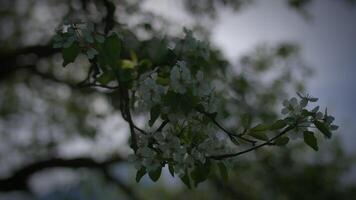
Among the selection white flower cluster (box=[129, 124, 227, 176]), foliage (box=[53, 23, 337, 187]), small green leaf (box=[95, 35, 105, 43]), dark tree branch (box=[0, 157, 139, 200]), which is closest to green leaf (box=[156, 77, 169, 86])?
foliage (box=[53, 23, 337, 187])

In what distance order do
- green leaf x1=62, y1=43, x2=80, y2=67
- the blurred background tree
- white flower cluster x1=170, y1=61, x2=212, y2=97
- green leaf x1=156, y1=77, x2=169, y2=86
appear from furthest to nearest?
the blurred background tree < green leaf x1=62, y1=43, x2=80, y2=67 < green leaf x1=156, y1=77, x2=169, y2=86 < white flower cluster x1=170, y1=61, x2=212, y2=97

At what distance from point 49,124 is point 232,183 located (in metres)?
3.64

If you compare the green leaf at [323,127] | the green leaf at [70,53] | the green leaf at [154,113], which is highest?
the green leaf at [323,127]

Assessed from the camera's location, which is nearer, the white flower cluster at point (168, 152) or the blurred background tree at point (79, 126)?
the white flower cluster at point (168, 152)

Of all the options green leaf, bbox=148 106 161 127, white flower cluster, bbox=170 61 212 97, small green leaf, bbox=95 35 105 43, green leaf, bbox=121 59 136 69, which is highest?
white flower cluster, bbox=170 61 212 97

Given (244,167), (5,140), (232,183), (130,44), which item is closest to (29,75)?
(5,140)

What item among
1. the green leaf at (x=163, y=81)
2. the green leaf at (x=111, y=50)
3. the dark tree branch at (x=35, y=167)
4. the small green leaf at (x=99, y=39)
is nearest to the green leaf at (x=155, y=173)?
the green leaf at (x=163, y=81)

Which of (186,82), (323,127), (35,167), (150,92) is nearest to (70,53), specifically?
(150,92)

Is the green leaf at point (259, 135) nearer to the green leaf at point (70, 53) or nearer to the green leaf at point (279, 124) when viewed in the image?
the green leaf at point (279, 124)

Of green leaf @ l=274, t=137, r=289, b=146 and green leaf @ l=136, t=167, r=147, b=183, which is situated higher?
green leaf @ l=274, t=137, r=289, b=146

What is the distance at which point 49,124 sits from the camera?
10102 millimetres

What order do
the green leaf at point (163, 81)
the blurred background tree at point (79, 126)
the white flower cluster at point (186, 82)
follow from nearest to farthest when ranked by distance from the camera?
1. the white flower cluster at point (186, 82)
2. the green leaf at point (163, 81)
3. the blurred background tree at point (79, 126)

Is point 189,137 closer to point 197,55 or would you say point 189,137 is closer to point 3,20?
point 197,55

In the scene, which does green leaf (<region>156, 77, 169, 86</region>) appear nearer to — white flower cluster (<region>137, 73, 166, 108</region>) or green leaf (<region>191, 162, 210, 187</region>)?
white flower cluster (<region>137, 73, 166, 108</region>)
